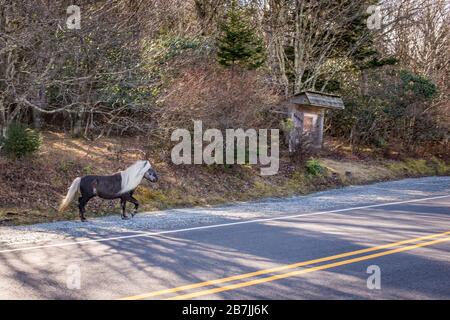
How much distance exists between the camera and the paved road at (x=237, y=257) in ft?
20.9

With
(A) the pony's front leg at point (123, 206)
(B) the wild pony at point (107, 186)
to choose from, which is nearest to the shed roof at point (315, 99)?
(B) the wild pony at point (107, 186)

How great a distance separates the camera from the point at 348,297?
6.13m

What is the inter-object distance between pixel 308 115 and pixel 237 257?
49.7ft

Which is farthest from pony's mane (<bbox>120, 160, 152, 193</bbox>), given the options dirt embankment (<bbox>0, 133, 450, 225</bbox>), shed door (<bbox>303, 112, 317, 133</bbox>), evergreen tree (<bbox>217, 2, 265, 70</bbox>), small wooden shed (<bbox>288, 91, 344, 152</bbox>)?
shed door (<bbox>303, 112, 317, 133</bbox>)

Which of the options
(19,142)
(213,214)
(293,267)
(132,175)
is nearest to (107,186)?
(132,175)

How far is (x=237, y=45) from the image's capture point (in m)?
19.5

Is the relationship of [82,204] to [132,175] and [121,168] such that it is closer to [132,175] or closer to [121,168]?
[132,175]

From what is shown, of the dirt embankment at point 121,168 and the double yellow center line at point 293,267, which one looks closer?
the double yellow center line at point 293,267

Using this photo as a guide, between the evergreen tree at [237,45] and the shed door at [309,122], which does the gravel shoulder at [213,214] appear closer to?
the shed door at [309,122]

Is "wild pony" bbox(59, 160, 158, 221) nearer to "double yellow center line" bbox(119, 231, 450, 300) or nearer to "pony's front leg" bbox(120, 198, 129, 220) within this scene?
"pony's front leg" bbox(120, 198, 129, 220)

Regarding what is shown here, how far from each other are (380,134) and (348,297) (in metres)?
23.4

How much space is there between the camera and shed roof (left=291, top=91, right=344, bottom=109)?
21781 mm

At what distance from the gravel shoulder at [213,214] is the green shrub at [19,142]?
349cm
